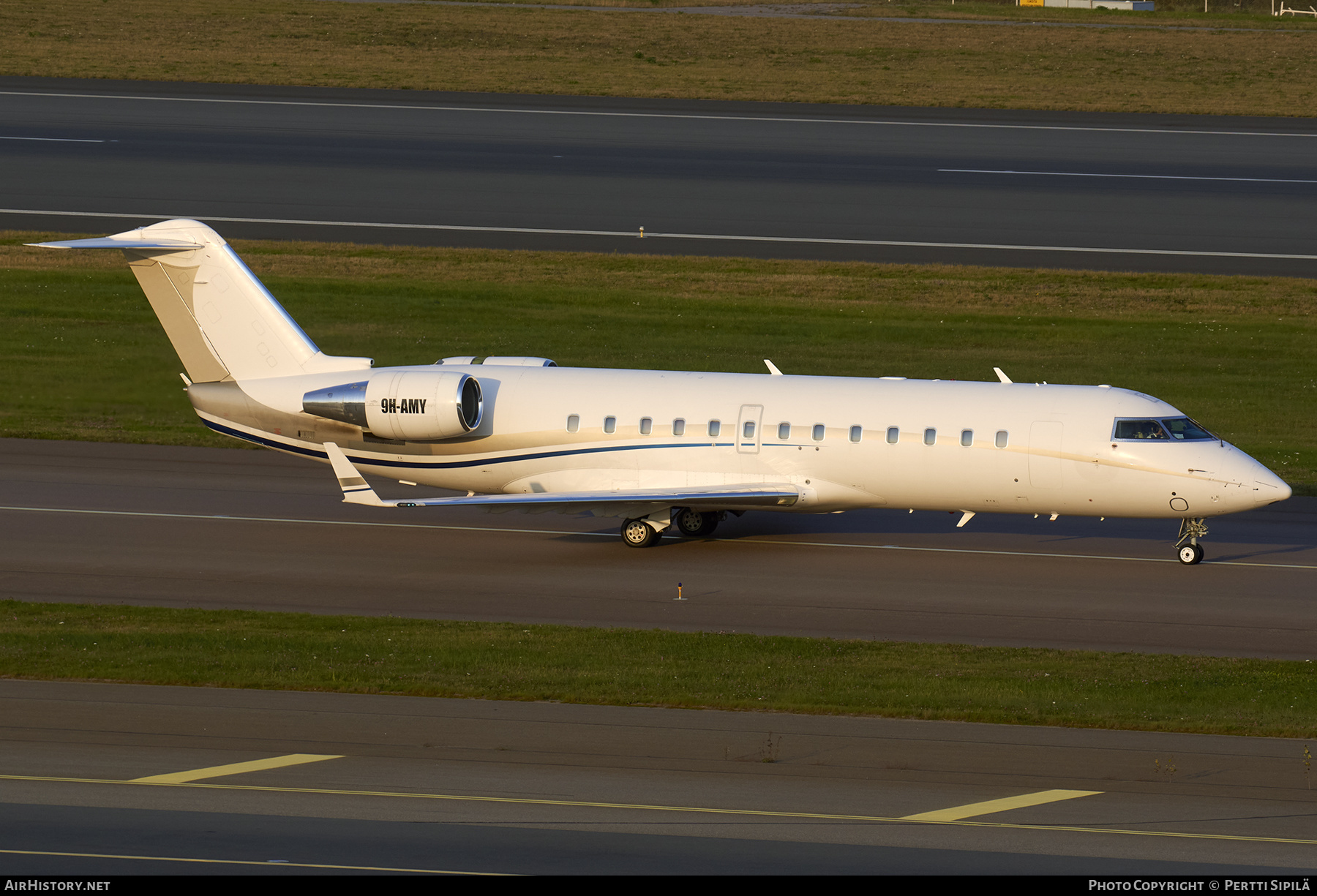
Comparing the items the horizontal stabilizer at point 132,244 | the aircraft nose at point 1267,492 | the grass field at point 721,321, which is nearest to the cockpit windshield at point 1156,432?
the aircraft nose at point 1267,492

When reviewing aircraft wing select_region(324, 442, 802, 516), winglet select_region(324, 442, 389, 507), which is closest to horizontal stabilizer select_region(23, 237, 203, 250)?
aircraft wing select_region(324, 442, 802, 516)

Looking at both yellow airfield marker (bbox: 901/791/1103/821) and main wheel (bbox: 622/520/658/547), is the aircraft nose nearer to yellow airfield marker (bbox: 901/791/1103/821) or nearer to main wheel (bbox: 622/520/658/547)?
main wheel (bbox: 622/520/658/547)

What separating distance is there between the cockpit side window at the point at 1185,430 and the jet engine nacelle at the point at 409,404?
11708 mm

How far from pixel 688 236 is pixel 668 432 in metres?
22.1

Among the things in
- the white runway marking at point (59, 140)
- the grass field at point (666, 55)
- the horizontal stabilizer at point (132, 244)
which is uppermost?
the grass field at point (666, 55)

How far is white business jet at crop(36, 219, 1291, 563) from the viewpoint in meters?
27.4

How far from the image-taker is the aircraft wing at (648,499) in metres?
27.3

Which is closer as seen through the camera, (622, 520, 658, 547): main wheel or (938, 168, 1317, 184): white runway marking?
(622, 520, 658, 547): main wheel

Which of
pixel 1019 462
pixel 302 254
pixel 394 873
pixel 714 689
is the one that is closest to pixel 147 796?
pixel 394 873

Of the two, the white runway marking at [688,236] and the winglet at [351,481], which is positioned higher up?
the white runway marking at [688,236]

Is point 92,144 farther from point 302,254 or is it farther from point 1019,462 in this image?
point 1019,462

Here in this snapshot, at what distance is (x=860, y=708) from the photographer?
66.3ft

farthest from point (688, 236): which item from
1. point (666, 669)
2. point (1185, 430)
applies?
point (666, 669)

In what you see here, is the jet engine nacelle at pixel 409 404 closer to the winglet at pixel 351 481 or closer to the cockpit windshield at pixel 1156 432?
the winglet at pixel 351 481
